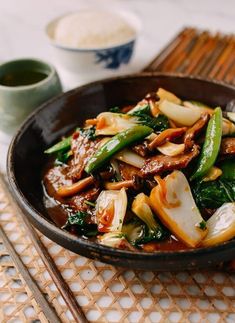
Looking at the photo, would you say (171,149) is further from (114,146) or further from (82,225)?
(82,225)

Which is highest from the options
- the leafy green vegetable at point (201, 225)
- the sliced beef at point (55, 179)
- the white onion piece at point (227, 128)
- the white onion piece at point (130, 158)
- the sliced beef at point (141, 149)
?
the white onion piece at point (227, 128)

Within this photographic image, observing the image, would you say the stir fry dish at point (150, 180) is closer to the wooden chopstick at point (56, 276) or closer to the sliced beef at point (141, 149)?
the sliced beef at point (141, 149)

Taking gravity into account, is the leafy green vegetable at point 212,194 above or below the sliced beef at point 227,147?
below

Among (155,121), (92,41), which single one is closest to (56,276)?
(155,121)

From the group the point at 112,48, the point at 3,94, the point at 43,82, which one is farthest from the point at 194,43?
the point at 3,94

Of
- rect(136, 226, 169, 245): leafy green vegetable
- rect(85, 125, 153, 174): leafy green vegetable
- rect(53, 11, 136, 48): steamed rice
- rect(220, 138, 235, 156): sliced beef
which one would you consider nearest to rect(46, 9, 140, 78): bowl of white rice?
rect(53, 11, 136, 48): steamed rice

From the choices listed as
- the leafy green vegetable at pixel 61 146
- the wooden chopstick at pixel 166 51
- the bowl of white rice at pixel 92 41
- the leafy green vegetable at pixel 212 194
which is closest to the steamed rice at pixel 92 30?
the bowl of white rice at pixel 92 41
